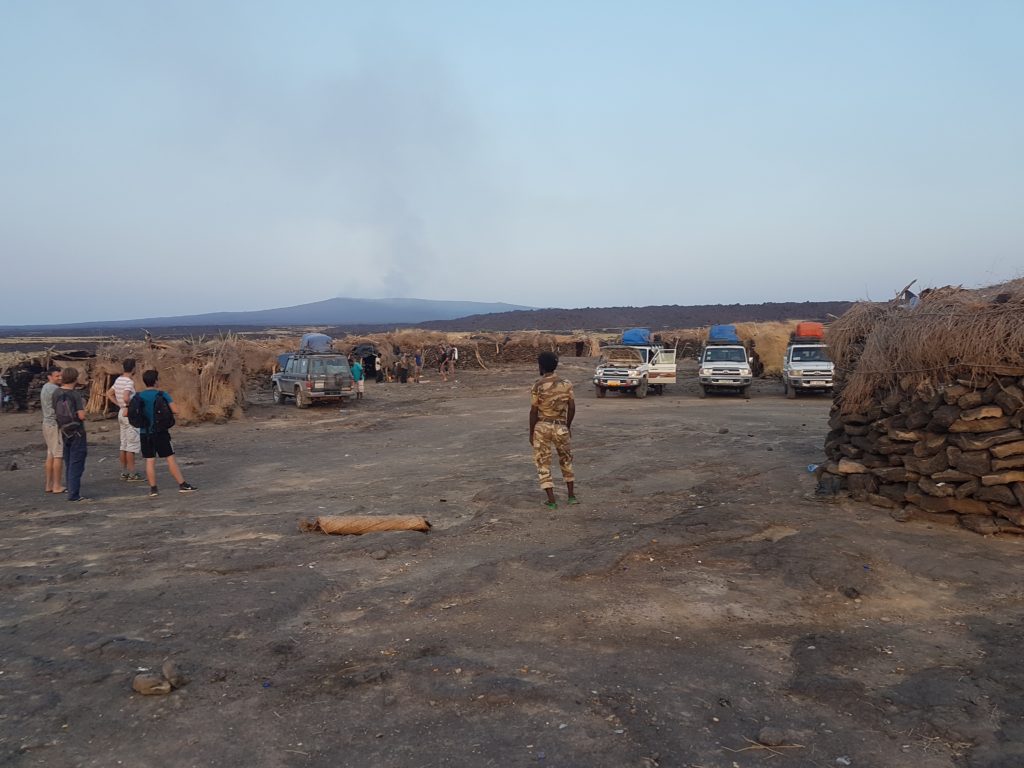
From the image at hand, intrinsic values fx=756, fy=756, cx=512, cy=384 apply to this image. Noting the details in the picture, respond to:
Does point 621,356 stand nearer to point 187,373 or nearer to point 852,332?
point 187,373

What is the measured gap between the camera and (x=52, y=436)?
34.8ft

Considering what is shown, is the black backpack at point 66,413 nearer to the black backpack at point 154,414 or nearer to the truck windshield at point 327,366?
the black backpack at point 154,414

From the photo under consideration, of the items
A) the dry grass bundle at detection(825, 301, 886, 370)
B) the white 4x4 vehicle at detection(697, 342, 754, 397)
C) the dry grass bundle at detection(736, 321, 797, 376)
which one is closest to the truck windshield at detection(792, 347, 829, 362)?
the white 4x4 vehicle at detection(697, 342, 754, 397)

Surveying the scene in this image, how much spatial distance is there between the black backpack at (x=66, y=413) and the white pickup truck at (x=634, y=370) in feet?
59.0

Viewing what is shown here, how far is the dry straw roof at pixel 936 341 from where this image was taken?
782 cm

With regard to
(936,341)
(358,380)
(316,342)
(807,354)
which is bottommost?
(358,380)

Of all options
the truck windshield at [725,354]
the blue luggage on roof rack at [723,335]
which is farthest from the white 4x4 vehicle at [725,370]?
the blue luggage on roof rack at [723,335]

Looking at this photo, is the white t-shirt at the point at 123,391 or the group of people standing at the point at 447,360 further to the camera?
the group of people standing at the point at 447,360

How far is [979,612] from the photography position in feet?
19.2

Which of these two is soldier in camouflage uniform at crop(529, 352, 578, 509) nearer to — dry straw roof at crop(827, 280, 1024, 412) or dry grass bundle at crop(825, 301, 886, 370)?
dry straw roof at crop(827, 280, 1024, 412)

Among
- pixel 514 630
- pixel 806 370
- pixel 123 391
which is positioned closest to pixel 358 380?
pixel 123 391

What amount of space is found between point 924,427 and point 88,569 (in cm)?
867

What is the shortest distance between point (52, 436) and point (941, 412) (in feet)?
37.1

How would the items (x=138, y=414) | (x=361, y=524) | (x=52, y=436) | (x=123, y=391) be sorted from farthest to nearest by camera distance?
(x=123, y=391) → (x=52, y=436) → (x=138, y=414) → (x=361, y=524)
